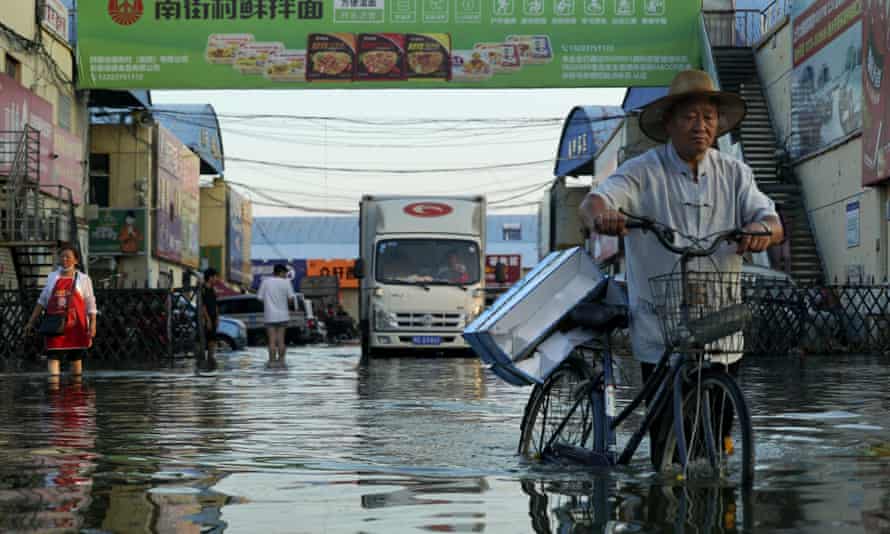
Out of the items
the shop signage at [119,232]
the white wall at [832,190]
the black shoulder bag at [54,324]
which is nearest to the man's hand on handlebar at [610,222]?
the black shoulder bag at [54,324]

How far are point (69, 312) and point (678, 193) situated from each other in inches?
467

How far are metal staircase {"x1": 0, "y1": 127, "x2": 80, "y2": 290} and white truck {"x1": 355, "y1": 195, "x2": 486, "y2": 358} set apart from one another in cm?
582

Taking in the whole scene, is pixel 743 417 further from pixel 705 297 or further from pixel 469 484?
pixel 469 484

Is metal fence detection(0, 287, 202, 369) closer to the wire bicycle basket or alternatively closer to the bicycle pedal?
the bicycle pedal

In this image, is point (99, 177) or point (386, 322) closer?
point (386, 322)

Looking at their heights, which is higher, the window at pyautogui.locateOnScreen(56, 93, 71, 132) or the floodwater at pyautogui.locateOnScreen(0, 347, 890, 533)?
the window at pyautogui.locateOnScreen(56, 93, 71, 132)

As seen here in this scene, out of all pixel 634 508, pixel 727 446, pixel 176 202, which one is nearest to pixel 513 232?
pixel 176 202

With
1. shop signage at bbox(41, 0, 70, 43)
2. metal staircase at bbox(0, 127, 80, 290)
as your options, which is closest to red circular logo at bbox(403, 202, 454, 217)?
metal staircase at bbox(0, 127, 80, 290)

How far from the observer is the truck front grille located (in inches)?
1112

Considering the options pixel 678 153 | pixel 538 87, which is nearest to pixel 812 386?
pixel 678 153

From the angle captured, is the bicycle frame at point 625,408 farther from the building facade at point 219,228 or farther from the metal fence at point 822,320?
the building facade at point 219,228

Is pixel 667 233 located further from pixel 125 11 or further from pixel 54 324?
pixel 125 11

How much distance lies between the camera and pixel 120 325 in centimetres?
2628

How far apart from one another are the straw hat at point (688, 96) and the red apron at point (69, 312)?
11551 mm
